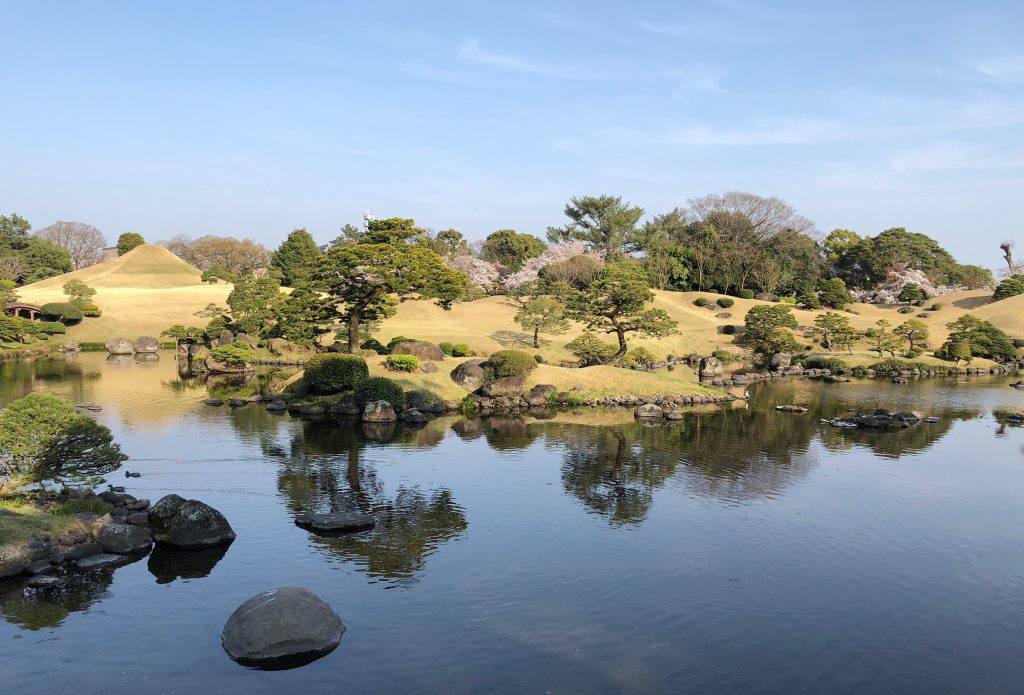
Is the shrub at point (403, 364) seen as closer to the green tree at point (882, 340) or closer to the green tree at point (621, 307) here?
the green tree at point (621, 307)

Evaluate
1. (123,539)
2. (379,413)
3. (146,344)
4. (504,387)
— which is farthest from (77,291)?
(123,539)

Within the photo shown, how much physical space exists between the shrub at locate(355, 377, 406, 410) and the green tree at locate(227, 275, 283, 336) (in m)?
28.6

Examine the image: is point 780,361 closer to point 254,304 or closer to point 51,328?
point 254,304

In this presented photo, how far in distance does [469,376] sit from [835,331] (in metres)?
36.1

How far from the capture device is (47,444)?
1823cm

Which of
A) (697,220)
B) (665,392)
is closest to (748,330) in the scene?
(665,392)

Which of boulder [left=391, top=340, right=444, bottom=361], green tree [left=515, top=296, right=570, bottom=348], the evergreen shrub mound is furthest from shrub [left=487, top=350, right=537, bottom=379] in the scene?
the evergreen shrub mound

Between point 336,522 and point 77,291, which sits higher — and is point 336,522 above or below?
below

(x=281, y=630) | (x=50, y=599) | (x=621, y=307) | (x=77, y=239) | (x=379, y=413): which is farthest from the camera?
(x=77, y=239)

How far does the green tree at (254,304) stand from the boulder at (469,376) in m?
26.4

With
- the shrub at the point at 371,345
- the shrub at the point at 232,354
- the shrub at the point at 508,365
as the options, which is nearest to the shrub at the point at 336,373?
the shrub at the point at 508,365

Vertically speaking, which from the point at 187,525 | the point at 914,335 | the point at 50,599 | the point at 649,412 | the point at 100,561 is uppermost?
the point at 914,335

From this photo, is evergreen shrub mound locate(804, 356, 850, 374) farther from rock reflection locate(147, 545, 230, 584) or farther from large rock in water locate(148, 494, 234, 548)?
rock reflection locate(147, 545, 230, 584)

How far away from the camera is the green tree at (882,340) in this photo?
59875 mm
